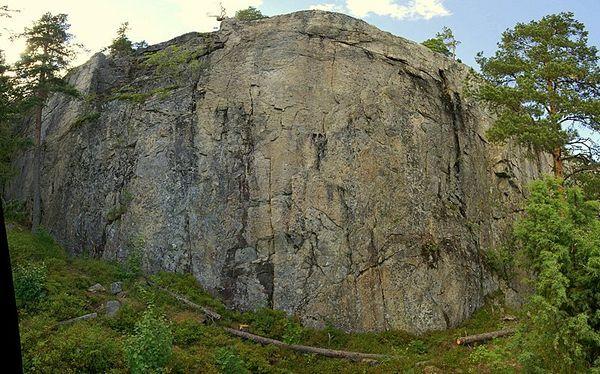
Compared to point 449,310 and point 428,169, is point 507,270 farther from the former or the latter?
point 428,169

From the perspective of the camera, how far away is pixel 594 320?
456 inches

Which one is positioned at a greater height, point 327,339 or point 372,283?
point 372,283

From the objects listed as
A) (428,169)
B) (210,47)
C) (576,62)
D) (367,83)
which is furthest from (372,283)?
(210,47)

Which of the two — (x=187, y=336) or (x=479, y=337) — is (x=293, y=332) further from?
(x=479, y=337)

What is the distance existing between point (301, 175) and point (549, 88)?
11.3 m

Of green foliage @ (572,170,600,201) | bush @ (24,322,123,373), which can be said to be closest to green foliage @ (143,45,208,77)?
bush @ (24,322,123,373)

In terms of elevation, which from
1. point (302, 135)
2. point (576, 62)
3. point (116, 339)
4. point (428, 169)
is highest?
point (576, 62)

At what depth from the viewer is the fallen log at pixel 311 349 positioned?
62.5ft

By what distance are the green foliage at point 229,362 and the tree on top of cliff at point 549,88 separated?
1371cm

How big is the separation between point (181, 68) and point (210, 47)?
207 cm

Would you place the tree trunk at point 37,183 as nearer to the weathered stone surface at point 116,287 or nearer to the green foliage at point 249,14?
the weathered stone surface at point 116,287

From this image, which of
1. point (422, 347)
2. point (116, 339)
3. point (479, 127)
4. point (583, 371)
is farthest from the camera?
point (479, 127)

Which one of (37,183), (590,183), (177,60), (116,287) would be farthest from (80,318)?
(590,183)

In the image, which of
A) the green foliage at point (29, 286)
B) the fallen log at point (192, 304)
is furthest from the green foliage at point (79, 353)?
the fallen log at point (192, 304)
